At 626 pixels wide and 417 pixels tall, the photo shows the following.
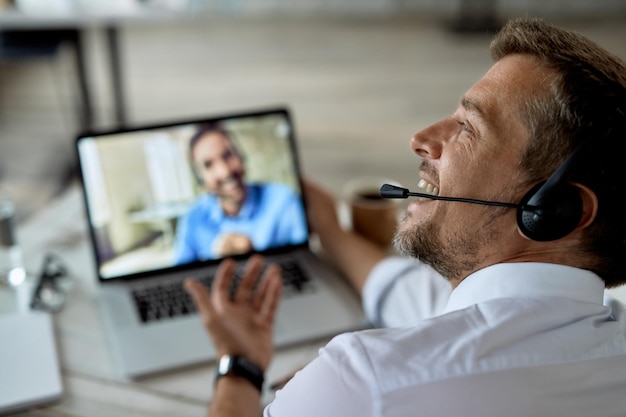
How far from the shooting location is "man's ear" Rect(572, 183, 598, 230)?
77cm

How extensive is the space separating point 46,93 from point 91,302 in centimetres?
331

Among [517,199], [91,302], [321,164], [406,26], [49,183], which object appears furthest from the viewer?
[406,26]

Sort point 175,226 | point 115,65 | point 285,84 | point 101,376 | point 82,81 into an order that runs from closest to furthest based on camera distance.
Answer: point 101,376 < point 175,226 < point 82,81 < point 115,65 < point 285,84

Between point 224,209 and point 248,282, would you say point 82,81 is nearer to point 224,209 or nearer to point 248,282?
point 224,209

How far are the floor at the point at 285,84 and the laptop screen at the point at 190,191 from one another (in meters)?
1.71

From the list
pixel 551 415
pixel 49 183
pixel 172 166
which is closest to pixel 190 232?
pixel 172 166

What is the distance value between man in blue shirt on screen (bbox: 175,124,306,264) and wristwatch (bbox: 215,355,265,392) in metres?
0.34

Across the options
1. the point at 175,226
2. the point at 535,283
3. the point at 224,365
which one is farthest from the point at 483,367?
the point at 175,226

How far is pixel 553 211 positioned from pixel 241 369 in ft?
1.56

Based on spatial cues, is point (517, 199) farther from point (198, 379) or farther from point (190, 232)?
point (190, 232)

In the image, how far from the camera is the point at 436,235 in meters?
0.90

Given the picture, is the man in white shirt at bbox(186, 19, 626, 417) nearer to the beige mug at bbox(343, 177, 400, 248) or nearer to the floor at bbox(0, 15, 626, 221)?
the beige mug at bbox(343, 177, 400, 248)

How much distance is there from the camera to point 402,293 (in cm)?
115

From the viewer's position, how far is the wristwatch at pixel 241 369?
965mm
